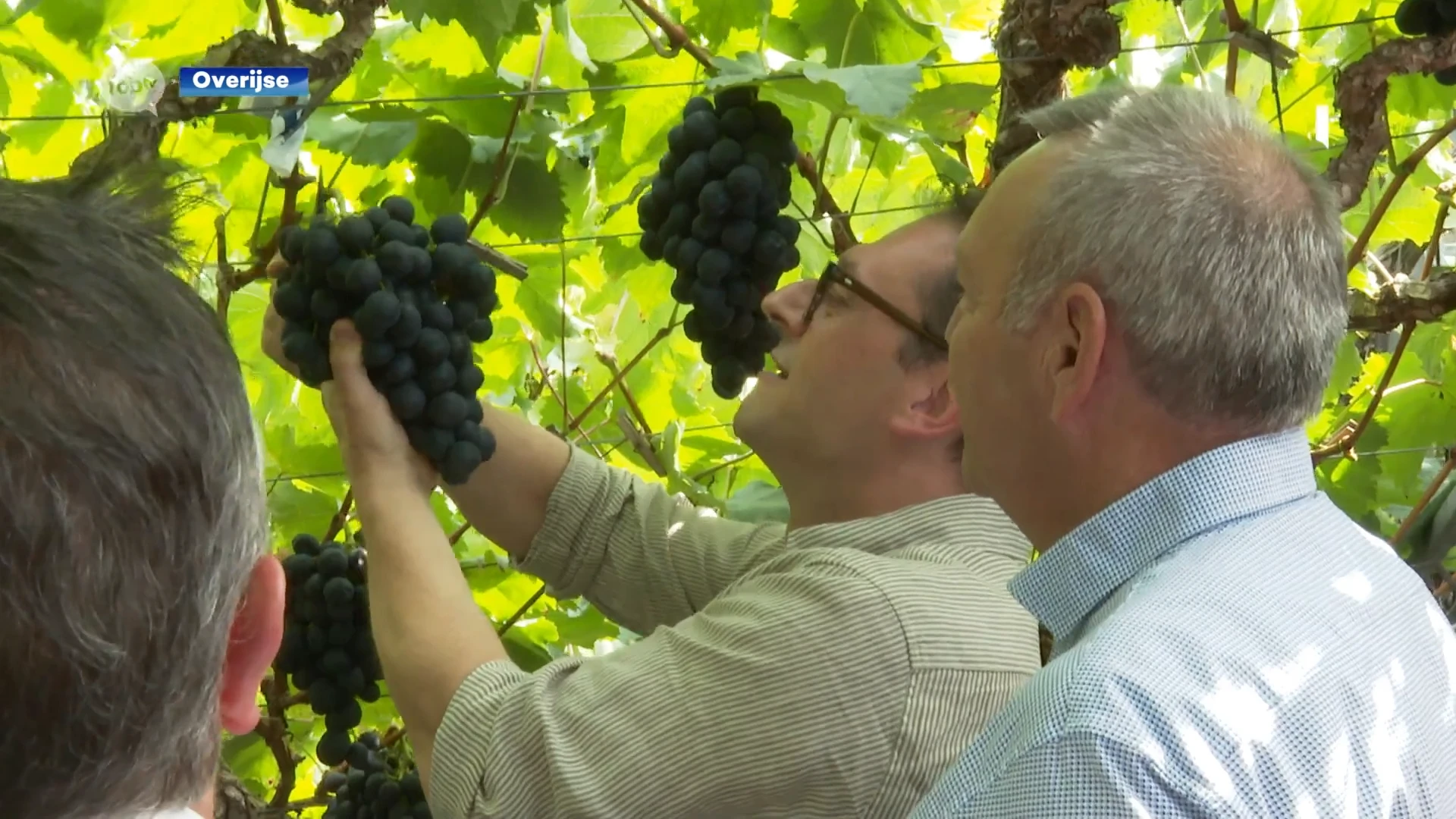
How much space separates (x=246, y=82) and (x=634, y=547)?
712 mm

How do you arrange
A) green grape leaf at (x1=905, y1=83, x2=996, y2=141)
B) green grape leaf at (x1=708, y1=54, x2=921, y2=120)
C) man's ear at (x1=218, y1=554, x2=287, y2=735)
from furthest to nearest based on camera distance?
green grape leaf at (x1=905, y1=83, x2=996, y2=141)
green grape leaf at (x1=708, y1=54, x2=921, y2=120)
man's ear at (x1=218, y1=554, x2=287, y2=735)

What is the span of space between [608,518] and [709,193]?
19.4 inches

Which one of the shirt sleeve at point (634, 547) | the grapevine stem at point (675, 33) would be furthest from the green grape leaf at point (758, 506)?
the grapevine stem at point (675, 33)

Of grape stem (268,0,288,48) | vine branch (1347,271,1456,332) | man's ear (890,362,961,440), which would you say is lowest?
man's ear (890,362,961,440)

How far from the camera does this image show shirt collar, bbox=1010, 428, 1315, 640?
1143 millimetres

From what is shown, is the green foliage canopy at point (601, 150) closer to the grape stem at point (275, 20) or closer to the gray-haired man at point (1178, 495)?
the grape stem at point (275, 20)

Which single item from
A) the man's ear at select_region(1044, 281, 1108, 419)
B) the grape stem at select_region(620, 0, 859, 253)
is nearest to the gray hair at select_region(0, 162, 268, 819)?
the man's ear at select_region(1044, 281, 1108, 419)

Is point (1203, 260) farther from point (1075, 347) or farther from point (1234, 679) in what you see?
point (1234, 679)

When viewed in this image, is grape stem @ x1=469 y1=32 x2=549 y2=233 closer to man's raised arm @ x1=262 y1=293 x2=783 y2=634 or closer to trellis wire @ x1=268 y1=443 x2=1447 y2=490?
man's raised arm @ x1=262 y1=293 x2=783 y2=634

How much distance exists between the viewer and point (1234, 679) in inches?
38.1

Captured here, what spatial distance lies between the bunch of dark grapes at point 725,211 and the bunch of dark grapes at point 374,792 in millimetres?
660

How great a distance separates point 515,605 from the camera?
234 cm

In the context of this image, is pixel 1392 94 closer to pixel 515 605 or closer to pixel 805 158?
pixel 805 158

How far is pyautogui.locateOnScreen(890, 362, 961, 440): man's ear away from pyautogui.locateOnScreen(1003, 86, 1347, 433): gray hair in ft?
1.36
